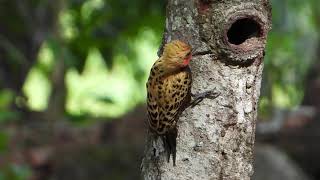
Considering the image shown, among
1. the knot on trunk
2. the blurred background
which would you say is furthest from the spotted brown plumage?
the blurred background

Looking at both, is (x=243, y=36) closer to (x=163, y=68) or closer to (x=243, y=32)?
(x=243, y=32)

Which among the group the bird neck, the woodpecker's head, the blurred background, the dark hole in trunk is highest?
the dark hole in trunk

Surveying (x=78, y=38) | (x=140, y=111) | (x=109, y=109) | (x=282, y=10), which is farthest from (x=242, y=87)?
(x=109, y=109)

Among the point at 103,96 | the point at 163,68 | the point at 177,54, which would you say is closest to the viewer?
the point at 177,54

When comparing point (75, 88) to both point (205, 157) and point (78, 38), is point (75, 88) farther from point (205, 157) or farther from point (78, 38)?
point (205, 157)

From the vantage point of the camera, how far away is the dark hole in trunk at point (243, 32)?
253 cm

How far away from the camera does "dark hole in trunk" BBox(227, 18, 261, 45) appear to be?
2.53 meters

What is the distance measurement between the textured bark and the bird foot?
1 centimetres

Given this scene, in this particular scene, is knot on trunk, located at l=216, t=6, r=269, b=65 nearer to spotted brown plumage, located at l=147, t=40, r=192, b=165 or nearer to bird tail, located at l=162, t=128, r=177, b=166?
spotted brown plumage, located at l=147, t=40, r=192, b=165

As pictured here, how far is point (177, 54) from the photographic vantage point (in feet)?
7.99

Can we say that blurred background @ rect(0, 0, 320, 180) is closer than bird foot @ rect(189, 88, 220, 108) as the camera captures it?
No

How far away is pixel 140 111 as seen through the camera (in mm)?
8852

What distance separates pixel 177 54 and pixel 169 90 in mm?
175

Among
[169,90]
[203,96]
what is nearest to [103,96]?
[169,90]
